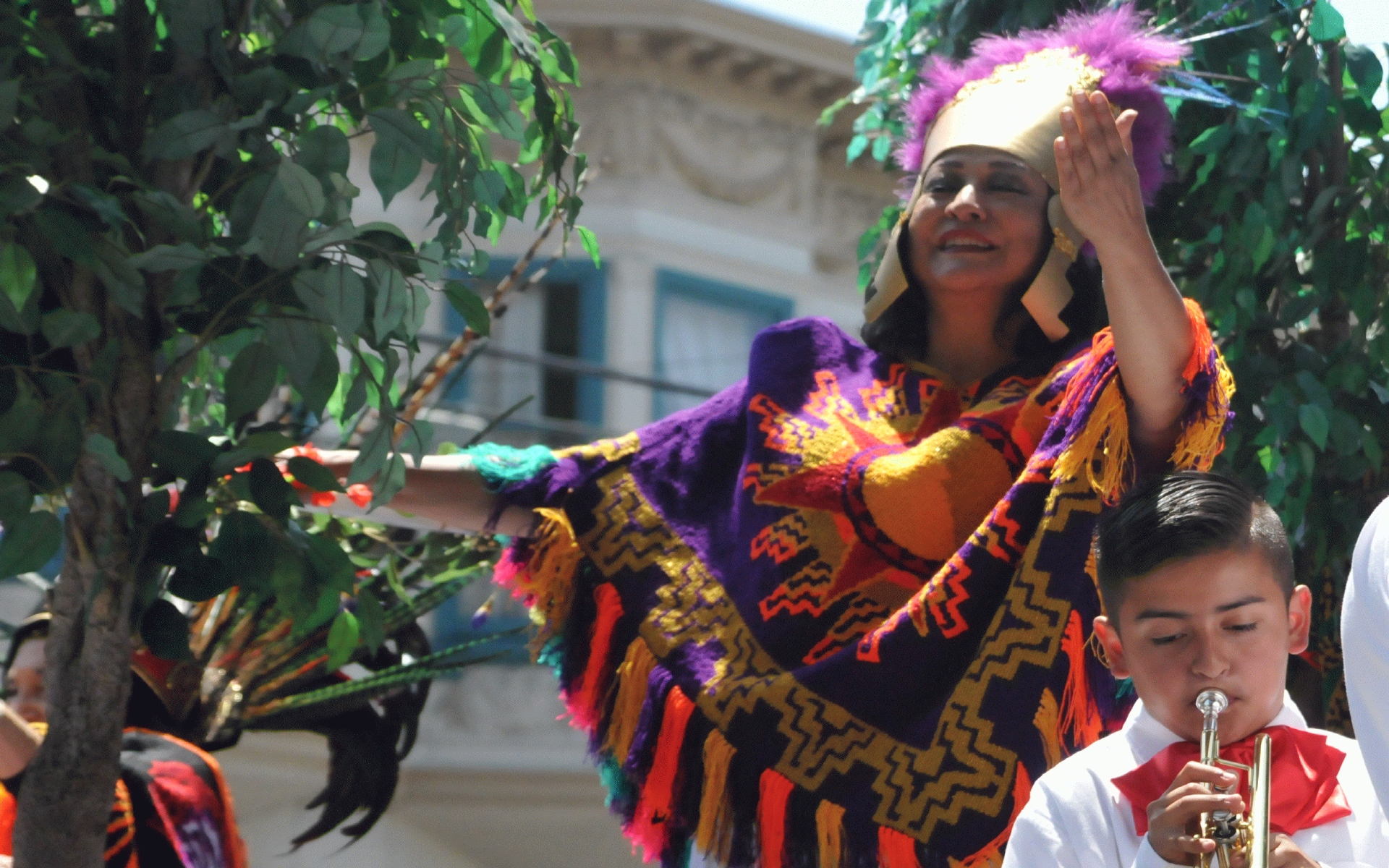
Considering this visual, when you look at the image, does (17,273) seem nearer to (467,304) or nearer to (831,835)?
(467,304)

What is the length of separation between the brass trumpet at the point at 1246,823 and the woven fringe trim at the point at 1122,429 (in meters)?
0.63

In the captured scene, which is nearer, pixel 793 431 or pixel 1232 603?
pixel 1232 603

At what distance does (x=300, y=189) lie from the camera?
6.44 feet

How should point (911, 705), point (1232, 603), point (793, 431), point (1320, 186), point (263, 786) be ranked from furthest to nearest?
point (263, 786), point (1320, 186), point (793, 431), point (911, 705), point (1232, 603)

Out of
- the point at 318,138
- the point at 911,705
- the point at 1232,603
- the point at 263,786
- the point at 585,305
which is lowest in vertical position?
the point at 263,786

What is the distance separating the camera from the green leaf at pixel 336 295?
203 cm

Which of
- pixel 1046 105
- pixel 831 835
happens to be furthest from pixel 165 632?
pixel 1046 105

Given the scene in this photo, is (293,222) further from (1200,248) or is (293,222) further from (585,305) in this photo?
(585,305)

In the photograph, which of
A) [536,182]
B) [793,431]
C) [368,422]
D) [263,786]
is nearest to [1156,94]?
[793,431]

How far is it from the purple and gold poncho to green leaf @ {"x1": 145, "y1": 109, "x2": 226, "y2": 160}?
1022 millimetres

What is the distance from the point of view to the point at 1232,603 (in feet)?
6.29

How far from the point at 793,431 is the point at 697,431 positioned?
0.21 meters

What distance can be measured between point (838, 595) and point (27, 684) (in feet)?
4.91

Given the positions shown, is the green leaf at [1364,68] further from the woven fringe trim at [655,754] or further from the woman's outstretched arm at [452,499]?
the woman's outstretched arm at [452,499]
